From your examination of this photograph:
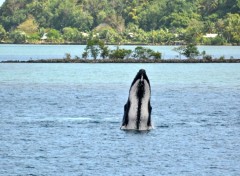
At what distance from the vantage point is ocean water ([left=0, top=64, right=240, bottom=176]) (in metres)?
46.9

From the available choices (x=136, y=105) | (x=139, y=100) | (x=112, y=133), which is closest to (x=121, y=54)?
(x=112, y=133)

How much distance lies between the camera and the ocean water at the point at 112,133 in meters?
46.9

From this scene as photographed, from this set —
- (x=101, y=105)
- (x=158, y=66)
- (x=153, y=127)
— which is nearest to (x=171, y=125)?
(x=153, y=127)

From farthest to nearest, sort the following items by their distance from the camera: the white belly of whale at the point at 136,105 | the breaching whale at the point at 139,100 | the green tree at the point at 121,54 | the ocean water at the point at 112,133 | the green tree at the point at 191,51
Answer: the green tree at the point at 191,51
the green tree at the point at 121,54
the white belly of whale at the point at 136,105
the breaching whale at the point at 139,100
the ocean water at the point at 112,133

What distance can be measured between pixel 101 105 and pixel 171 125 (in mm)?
18471

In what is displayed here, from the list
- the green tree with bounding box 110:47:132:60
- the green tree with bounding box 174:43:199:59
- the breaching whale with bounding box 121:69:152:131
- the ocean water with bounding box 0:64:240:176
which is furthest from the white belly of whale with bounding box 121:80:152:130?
the green tree with bounding box 174:43:199:59

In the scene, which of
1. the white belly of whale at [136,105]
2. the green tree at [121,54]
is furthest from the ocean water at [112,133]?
the green tree at [121,54]

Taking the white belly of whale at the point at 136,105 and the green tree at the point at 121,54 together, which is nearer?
the white belly of whale at the point at 136,105

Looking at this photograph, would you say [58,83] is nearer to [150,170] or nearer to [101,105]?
[101,105]

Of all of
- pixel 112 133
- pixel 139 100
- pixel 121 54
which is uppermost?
pixel 139 100

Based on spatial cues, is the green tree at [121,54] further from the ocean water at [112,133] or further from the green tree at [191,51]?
the ocean water at [112,133]

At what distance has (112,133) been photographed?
57812mm

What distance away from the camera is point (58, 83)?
125 meters

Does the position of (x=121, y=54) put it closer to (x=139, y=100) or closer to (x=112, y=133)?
(x=112, y=133)
